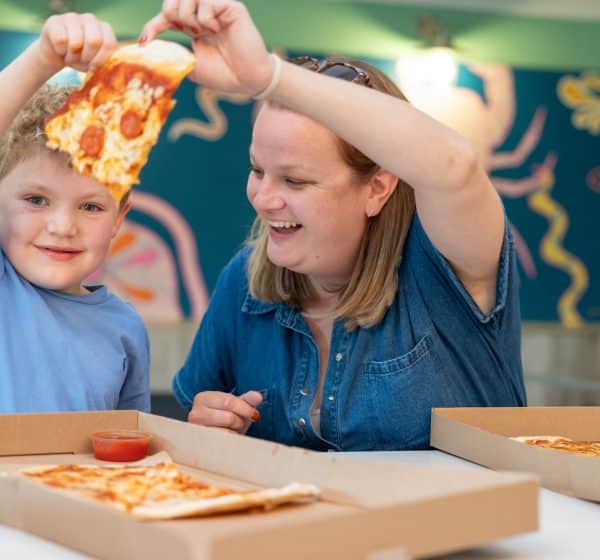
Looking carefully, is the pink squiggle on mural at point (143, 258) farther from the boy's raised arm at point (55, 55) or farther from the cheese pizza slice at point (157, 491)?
the cheese pizza slice at point (157, 491)

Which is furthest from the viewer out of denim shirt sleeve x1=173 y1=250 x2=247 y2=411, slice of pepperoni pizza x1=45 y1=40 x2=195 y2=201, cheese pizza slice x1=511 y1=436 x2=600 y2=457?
denim shirt sleeve x1=173 y1=250 x2=247 y2=411

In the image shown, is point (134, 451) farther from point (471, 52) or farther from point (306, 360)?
point (471, 52)

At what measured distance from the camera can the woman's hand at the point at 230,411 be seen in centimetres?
193

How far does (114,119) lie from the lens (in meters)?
1.52

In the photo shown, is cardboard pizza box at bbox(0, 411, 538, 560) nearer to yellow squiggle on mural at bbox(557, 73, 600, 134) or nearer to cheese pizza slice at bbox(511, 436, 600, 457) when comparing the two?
cheese pizza slice at bbox(511, 436, 600, 457)

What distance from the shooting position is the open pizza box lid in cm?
152

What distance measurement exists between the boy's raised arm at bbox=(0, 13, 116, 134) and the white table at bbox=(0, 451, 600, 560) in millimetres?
668

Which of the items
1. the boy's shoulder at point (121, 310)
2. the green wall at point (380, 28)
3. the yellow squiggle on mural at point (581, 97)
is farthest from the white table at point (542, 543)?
the yellow squiggle on mural at point (581, 97)

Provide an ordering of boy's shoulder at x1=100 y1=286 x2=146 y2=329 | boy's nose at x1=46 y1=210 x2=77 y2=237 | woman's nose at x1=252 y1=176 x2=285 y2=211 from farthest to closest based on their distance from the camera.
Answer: boy's shoulder at x1=100 y1=286 x2=146 y2=329 < woman's nose at x1=252 y1=176 x2=285 y2=211 < boy's nose at x1=46 y1=210 x2=77 y2=237

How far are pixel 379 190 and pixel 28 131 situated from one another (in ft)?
2.19

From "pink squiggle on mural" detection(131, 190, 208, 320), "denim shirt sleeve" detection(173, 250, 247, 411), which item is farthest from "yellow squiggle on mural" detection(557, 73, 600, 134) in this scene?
"denim shirt sleeve" detection(173, 250, 247, 411)

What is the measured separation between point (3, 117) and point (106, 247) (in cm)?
41

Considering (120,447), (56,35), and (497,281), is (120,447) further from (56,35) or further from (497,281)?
(497,281)

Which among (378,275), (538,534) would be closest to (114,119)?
(378,275)
